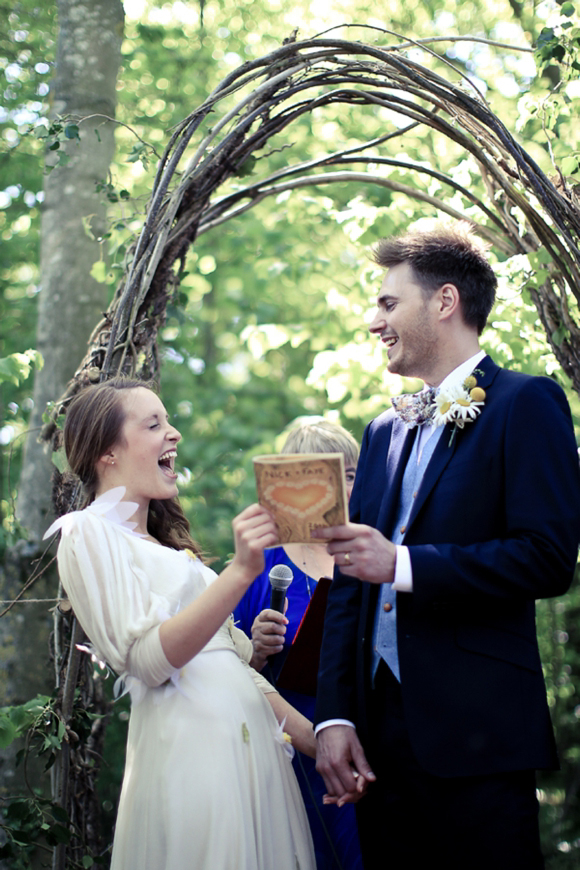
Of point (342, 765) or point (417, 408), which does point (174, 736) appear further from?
point (417, 408)

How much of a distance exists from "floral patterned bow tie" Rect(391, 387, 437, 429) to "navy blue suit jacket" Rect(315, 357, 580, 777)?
0.46ft

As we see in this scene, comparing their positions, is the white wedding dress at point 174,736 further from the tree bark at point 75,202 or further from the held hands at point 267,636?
the tree bark at point 75,202

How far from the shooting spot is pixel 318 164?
294cm

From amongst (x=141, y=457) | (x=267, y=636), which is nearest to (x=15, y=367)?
(x=141, y=457)

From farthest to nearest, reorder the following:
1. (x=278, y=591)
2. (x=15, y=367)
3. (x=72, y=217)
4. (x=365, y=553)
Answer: (x=72, y=217) < (x=15, y=367) < (x=278, y=591) < (x=365, y=553)

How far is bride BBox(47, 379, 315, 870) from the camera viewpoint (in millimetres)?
1742

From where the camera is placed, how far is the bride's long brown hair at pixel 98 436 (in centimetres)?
225

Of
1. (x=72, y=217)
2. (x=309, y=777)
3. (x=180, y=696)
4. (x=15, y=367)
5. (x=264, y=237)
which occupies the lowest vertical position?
(x=309, y=777)

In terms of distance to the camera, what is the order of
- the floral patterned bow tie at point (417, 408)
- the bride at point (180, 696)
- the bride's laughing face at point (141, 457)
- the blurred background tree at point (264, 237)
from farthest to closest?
the blurred background tree at point (264, 237)
the bride's laughing face at point (141, 457)
the floral patterned bow tie at point (417, 408)
the bride at point (180, 696)

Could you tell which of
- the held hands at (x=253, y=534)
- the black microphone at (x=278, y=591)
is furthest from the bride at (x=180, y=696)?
the black microphone at (x=278, y=591)

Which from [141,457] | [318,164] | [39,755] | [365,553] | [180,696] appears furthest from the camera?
[318,164]

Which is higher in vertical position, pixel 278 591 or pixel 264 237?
pixel 264 237

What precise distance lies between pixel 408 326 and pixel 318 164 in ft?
3.68

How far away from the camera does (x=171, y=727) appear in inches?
73.2
